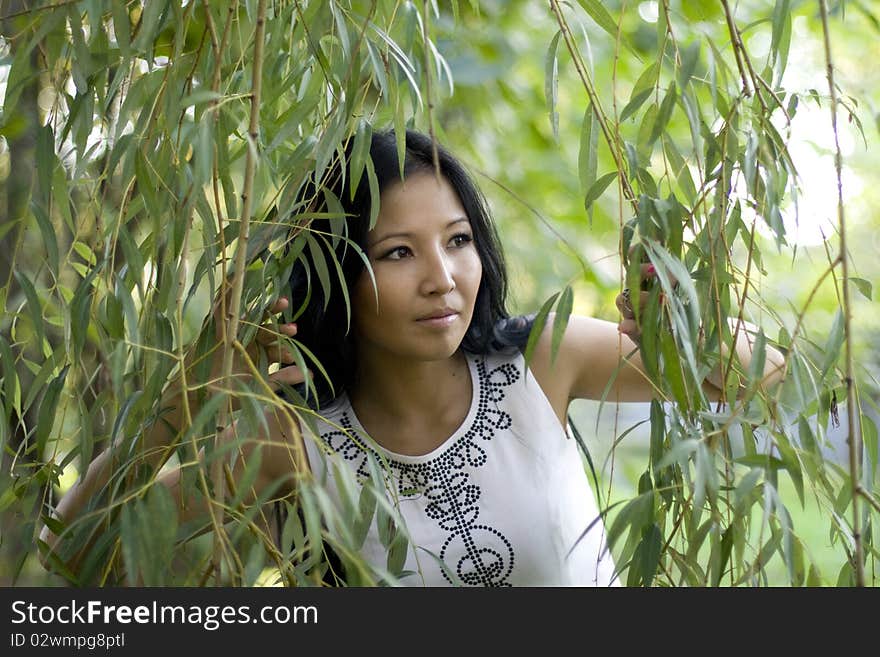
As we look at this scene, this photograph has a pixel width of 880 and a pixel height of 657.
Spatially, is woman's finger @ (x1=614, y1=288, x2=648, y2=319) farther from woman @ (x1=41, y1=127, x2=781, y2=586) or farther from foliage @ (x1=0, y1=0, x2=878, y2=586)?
woman @ (x1=41, y1=127, x2=781, y2=586)

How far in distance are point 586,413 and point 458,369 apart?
10.2 ft

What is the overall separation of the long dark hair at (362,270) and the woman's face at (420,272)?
0.08ft

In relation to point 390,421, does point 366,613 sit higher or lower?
lower

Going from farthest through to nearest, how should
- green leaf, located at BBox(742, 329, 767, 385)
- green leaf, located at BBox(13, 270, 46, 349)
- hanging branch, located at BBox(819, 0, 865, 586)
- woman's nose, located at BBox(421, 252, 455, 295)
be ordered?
woman's nose, located at BBox(421, 252, 455, 295) < green leaf, located at BBox(13, 270, 46, 349) < green leaf, located at BBox(742, 329, 767, 385) < hanging branch, located at BBox(819, 0, 865, 586)

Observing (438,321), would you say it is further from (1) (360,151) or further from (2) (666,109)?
(2) (666,109)

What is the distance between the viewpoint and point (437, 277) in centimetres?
98

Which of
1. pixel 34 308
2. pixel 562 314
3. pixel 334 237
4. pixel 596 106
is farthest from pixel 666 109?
pixel 34 308

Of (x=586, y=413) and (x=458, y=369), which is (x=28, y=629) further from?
(x=586, y=413)

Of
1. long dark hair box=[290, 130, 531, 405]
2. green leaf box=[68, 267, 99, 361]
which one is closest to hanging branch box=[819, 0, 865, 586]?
long dark hair box=[290, 130, 531, 405]

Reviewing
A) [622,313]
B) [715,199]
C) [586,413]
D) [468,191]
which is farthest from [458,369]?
[586,413]

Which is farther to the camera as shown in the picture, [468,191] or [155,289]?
[468,191]

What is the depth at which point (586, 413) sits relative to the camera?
4266 millimetres

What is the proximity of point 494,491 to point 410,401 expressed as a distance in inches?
5.8

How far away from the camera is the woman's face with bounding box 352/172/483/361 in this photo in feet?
3.26
